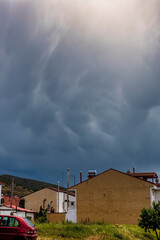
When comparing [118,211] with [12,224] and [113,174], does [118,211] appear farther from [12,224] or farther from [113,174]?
[12,224]

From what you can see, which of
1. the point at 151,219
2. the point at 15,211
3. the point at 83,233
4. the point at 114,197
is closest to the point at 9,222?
the point at 83,233

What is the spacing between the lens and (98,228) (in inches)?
1027

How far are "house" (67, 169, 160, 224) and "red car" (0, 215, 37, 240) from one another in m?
27.4

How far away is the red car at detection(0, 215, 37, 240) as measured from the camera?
1522cm

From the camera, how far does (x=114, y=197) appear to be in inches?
1683

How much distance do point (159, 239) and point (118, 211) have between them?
1439 cm

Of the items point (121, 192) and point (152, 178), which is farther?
point (152, 178)

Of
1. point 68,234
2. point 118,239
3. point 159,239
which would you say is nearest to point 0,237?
point 68,234

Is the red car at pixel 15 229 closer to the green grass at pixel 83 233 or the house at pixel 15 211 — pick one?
the green grass at pixel 83 233

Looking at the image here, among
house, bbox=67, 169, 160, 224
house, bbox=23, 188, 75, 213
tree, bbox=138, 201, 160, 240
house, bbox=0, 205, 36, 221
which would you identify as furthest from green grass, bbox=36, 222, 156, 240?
house, bbox=23, 188, 75, 213

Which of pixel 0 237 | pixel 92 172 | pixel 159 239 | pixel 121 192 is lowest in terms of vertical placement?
pixel 159 239

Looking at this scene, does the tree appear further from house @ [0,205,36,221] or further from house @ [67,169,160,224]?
house @ [0,205,36,221]

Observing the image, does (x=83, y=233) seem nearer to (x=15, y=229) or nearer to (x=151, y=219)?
(x=151, y=219)

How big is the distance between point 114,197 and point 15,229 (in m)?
29.1
